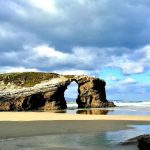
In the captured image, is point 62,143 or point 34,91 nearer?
point 62,143

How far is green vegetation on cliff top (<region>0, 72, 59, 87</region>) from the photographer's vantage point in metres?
68.0

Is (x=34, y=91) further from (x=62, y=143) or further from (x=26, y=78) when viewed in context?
(x=62, y=143)

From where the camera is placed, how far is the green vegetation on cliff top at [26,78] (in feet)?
223

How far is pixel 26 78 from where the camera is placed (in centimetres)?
6975

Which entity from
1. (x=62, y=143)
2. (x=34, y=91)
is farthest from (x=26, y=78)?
(x=62, y=143)

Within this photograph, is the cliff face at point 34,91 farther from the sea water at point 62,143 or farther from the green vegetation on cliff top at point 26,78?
the sea water at point 62,143

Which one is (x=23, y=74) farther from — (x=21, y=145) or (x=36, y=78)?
(x=21, y=145)

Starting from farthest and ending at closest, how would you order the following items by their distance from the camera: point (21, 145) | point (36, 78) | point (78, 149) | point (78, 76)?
1. point (78, 76)
2. point (36, 78)
3. point (21, 145)
4. point (78, 149)

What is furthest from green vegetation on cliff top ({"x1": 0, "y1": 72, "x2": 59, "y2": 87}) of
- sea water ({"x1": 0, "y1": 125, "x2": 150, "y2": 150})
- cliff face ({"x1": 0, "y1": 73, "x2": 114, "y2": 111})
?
sea water ({"x1": 0, "y1": 125, "x2": 150, "y2": 150})

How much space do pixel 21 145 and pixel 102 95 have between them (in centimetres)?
6017

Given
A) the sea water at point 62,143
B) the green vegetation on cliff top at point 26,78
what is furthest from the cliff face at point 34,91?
the sea water at point 62,143

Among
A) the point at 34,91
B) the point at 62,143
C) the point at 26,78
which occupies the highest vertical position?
the point at 26,78

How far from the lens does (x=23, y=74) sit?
7175 cm

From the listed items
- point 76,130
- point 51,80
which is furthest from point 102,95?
point 76,130
